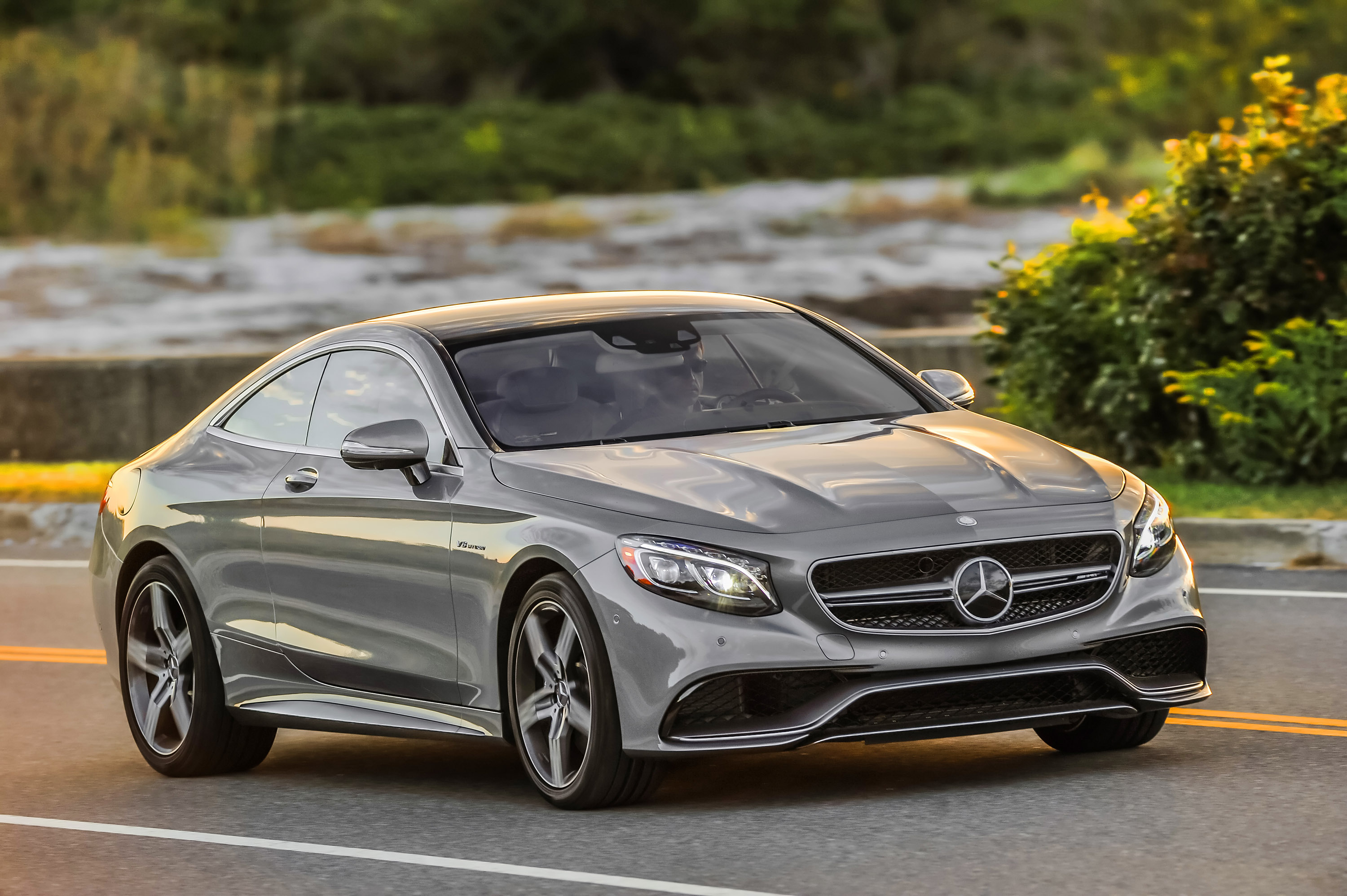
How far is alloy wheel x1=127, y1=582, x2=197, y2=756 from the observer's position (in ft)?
28.1

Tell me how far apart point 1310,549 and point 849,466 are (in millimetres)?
6418

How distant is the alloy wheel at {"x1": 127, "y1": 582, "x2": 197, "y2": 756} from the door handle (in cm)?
80

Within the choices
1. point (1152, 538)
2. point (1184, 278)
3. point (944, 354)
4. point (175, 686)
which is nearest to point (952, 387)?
point (1152, 538)

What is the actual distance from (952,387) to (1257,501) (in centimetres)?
639

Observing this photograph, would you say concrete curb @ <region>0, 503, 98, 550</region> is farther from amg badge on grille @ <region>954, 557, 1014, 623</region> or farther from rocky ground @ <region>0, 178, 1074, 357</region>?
rocky ground @ <region>0, 178, 1074, 357</region>

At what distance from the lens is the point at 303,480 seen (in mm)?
8039

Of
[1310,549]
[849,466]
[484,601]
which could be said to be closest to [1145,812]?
[849,466]

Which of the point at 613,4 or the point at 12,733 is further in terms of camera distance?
the point at 613,4

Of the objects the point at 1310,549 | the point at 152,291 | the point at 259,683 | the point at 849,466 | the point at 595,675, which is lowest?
the point at 152,291

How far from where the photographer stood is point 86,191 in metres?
50.9

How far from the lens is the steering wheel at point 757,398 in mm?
7770

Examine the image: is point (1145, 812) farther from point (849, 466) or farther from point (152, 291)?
point (152, 291)

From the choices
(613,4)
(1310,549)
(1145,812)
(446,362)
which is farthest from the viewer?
(613,4)

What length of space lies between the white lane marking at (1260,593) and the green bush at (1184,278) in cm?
323
